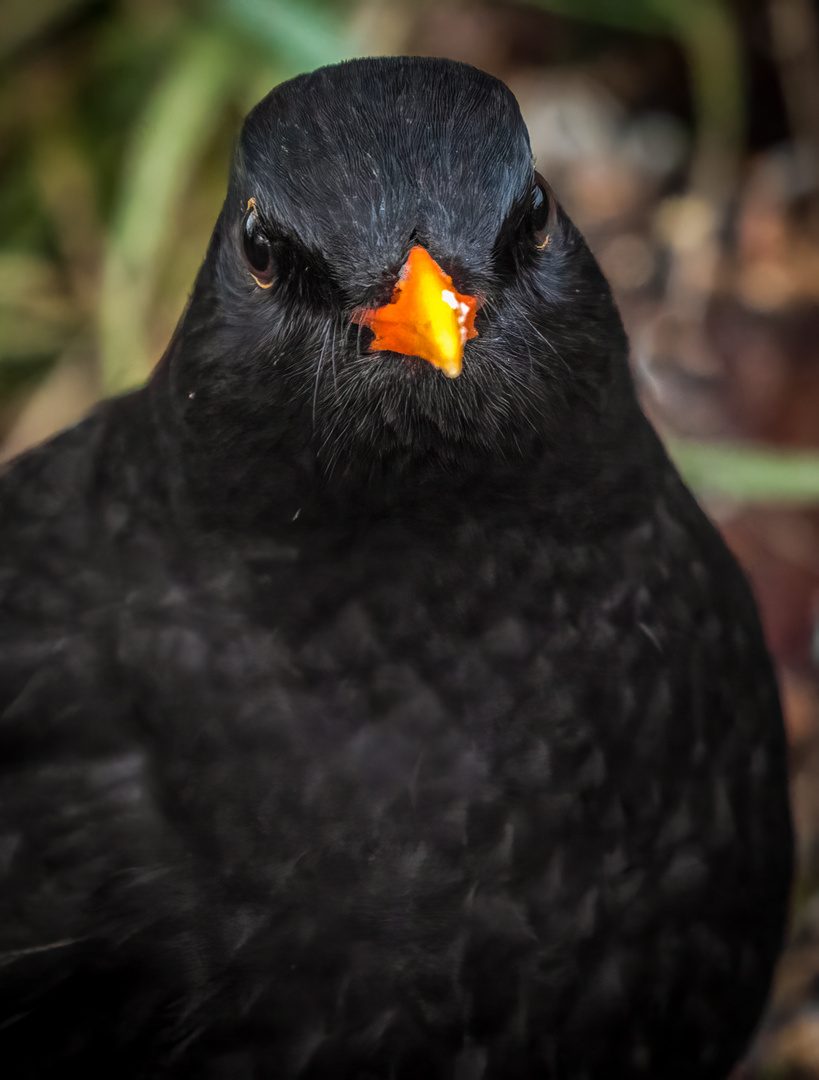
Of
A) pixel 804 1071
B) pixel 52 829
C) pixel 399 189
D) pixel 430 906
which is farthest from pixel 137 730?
pixel 804 1071

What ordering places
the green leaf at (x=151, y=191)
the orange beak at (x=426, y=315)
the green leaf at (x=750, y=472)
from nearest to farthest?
the orange beak at (x=426, y=315) → the green leaf at (x=750, y=472) → the green leaf at (x=151, y=191)

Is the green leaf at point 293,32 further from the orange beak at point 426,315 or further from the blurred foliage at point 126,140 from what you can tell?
the orange beak at point 426,315

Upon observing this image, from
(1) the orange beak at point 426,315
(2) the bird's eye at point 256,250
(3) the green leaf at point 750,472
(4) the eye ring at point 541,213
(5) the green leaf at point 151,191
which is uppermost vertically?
(5) the green leaf at point 151,191

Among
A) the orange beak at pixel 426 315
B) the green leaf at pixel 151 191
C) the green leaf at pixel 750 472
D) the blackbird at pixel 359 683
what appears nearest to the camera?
the orange beak at pixel 426 315

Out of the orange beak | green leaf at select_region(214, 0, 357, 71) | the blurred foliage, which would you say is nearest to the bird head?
the orange beak

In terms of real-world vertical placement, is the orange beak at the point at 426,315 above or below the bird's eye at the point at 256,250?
below

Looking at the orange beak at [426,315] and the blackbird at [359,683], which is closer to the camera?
the orange beak at [426,315]

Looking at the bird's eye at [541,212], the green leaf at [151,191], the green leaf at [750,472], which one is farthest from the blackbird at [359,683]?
the green leaf at [151,191]
